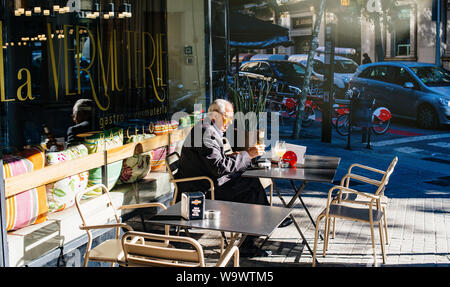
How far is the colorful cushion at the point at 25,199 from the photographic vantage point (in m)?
3.69

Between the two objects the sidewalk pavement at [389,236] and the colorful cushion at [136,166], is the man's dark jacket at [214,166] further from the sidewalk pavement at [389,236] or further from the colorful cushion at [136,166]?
the colorful cushion at [136,166]

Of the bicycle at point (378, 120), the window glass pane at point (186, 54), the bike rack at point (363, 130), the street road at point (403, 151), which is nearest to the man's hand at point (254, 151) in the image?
the window glass pane at point (186, 54)

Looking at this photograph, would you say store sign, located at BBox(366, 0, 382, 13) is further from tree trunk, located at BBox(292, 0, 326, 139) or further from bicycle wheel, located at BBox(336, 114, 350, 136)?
bicycle wheel, located at BBox(336, 114, 350, 136)

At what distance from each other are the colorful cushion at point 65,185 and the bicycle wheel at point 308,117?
7.42 meters

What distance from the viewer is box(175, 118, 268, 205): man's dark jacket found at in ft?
15.7

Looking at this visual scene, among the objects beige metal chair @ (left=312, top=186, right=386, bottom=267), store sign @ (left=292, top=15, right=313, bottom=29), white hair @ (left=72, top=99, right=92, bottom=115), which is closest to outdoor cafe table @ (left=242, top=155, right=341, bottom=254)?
beige metal chair @ (left=312, top=186, right=386, bottom=267)

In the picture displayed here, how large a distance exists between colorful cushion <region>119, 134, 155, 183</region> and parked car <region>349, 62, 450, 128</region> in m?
5.94

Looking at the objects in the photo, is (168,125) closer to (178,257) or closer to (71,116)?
(71,116)

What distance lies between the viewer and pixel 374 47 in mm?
10594

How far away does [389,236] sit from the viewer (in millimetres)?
5395

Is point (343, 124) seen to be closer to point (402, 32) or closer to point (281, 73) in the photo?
point (281, 73)

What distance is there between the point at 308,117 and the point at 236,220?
8.38m

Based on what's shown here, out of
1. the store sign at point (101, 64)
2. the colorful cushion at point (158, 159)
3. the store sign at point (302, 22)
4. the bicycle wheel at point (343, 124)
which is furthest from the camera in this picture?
the store sign at point (302, 22)

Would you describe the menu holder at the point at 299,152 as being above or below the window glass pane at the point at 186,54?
below
